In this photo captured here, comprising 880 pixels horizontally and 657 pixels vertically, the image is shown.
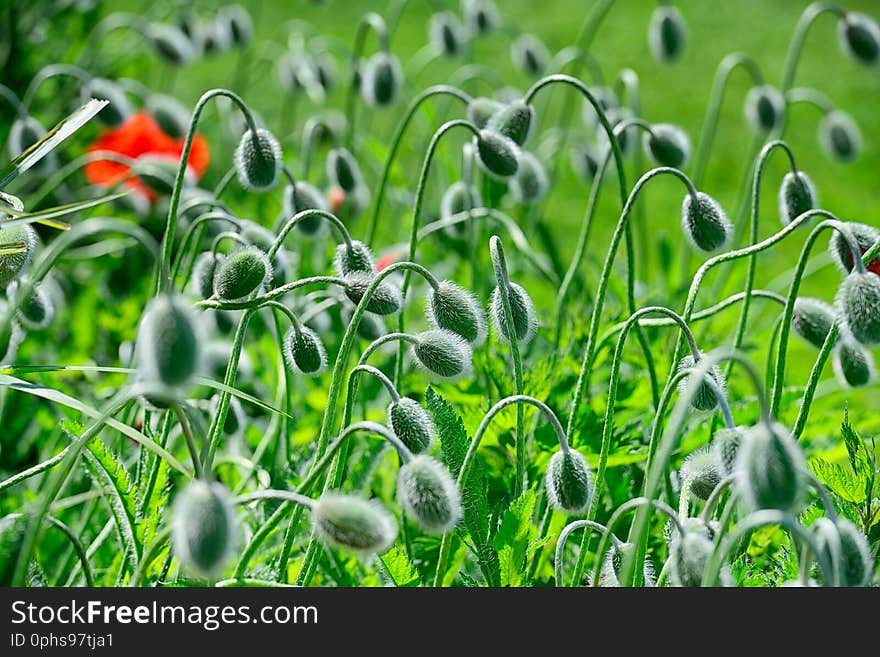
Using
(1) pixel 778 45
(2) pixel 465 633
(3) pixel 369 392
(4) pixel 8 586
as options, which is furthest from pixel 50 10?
(1) pixel 778 45

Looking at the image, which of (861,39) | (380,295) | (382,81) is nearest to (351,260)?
(380,295)

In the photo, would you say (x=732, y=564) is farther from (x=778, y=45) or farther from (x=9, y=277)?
(x=778, y=45)

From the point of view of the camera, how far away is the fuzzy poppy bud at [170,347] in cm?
88

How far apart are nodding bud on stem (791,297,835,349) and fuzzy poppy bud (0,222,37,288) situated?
2.74 ft

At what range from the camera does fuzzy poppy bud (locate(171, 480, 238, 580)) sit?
89 centimetres

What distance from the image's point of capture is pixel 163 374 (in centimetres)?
88

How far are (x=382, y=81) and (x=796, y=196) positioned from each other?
94cm

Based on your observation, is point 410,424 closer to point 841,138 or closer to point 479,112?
point 479,112

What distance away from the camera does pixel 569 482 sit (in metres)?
1.15

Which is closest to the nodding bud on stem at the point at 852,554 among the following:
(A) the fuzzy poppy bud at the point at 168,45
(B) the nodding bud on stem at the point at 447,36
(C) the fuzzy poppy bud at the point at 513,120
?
(C) the fuzzy poppy bud at the point at 513,120

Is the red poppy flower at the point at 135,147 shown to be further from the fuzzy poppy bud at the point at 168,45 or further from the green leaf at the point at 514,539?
the green leaf at the point at 514,539

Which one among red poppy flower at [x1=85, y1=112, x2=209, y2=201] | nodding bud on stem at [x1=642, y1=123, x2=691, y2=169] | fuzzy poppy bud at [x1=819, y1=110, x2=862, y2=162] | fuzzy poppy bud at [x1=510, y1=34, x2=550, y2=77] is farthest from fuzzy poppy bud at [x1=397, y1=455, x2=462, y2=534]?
red poppy flower at [x1=85, y1=112, x2=209, y2=201]

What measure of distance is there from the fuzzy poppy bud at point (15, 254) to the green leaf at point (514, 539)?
1.84ft

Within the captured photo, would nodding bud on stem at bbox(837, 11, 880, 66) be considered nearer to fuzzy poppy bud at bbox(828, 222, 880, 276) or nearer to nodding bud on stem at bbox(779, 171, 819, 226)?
nodding bud on stem at bbox(779, 171, 819, 226)
